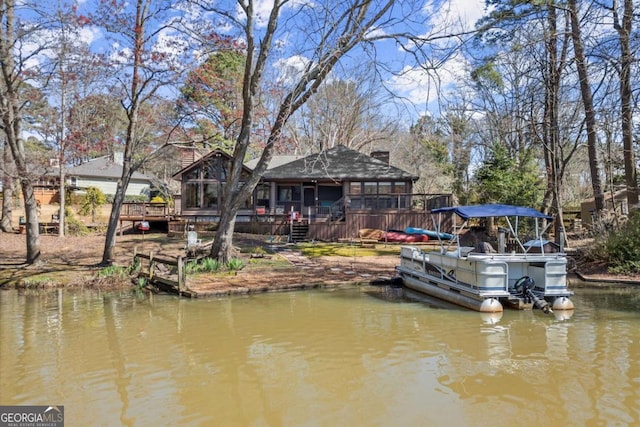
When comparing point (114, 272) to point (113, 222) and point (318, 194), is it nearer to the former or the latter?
point (113, 222)

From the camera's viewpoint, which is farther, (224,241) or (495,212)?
(224,241)

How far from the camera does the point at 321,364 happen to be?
6.88 meters

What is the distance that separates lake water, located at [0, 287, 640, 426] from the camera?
206 inches

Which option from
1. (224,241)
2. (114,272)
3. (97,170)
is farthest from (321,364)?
(97,170)

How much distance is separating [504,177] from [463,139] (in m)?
17.7

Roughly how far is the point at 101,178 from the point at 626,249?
40578 mm

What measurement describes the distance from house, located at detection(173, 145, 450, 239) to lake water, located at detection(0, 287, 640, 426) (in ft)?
44.8

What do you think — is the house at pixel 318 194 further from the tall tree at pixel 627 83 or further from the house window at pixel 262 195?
the tall tree at pixel 627 83

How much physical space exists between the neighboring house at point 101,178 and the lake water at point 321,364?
104 feet

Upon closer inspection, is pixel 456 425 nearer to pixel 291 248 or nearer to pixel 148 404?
pixel 148 404

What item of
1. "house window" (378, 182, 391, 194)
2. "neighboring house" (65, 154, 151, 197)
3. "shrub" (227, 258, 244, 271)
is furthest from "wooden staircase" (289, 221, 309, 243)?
"neighboring house" (65, 154, 151, 197)

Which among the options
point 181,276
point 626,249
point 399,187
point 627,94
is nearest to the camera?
point 181,276

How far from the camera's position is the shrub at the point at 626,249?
14.6 metres

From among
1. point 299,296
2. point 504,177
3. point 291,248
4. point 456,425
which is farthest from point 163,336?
point 504,177
